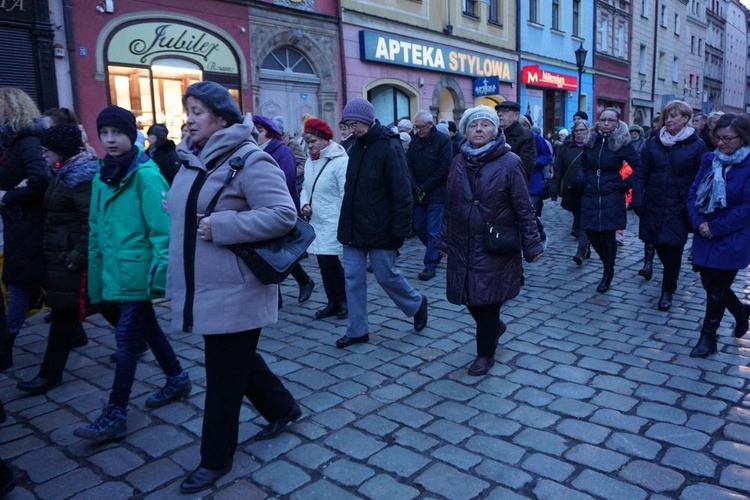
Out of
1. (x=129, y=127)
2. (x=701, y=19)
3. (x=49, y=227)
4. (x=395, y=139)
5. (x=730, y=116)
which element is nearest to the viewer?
(x=129, y=127)

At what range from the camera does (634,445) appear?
3268 millimetres

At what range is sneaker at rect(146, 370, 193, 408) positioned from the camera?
386cm

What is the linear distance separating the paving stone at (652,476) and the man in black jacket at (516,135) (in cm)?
414

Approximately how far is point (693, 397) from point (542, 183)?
5.27m

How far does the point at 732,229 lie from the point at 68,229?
4564 millimetres

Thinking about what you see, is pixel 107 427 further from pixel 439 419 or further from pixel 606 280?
pixel 606 280

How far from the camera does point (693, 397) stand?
3879 millimetres

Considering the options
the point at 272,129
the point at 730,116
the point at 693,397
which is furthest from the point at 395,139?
the point at 693,397

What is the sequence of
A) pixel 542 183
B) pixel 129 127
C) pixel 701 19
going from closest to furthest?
pixel 129 127, pixel 542 183, pixel 701 19

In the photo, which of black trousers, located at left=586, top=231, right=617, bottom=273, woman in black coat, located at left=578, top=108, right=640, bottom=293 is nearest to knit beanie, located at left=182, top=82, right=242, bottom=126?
woman in black coat, located at left=578, top=108, right=640, bottom=293

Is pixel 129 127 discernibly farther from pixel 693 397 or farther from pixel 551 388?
pixel 693 397

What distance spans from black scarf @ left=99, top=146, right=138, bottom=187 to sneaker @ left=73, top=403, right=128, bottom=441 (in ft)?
4.18

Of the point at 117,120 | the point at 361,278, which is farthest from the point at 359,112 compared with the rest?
the point at 117,120

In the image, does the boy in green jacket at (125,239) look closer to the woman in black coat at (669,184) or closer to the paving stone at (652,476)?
the paving stone at (652,476)
